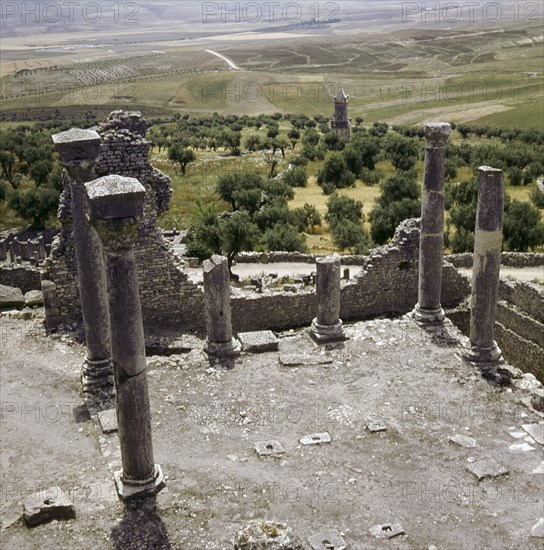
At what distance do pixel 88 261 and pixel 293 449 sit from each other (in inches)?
228

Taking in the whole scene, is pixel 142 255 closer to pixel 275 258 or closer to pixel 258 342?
pixel 258 342

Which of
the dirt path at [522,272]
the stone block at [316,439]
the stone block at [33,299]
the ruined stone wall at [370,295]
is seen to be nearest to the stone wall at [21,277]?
the stone block at [33,299]

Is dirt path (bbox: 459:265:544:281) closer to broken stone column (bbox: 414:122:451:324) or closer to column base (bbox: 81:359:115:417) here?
broken stone column (bbox: 414:122:451:324)

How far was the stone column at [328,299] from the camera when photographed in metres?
18.2

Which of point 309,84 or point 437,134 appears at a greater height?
point 437,134

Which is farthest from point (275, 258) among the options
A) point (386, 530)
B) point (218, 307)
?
point (386, 530)

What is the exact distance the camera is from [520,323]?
2103 centimetres

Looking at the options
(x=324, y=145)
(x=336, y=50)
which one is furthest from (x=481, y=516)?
(x=336, y=50)

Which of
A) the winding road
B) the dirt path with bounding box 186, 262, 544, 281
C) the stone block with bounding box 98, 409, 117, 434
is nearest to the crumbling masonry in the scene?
the dirt path with bounding box 186, 262, 544, 281

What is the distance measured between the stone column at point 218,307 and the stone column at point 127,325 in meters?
5.29

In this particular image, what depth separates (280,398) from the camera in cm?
1538

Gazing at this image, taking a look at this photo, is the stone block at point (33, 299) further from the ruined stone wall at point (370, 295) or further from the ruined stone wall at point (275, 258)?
the ruined stone wall at point (275, 258)

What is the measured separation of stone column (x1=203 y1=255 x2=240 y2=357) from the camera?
17.0 m

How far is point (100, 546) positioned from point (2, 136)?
58.1 meters
